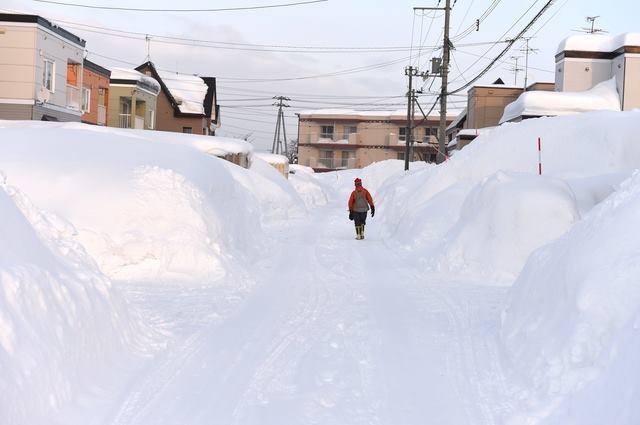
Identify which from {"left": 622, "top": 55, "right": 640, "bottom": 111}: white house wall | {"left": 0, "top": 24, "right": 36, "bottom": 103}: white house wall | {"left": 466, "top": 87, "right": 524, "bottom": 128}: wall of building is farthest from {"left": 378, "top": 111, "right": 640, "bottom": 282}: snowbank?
{"left": 466, "top": 87, "right": 524, "bottom": 128}: wall of building

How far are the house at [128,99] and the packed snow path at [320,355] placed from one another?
33672mm

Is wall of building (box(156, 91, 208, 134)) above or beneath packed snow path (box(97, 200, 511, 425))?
above

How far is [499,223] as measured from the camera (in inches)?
467

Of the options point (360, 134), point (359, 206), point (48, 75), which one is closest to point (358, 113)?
point (360, 134)

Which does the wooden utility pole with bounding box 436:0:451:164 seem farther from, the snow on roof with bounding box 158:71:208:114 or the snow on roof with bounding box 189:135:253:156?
the snow on roof with bounding box 158:71:208:114

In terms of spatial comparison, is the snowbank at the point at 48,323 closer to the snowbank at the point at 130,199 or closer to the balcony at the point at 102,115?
the snowbank at the point at 130,199

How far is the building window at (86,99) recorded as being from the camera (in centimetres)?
3577

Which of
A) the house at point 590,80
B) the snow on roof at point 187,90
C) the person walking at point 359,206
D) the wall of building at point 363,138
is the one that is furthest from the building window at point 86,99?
the wall of building at point 363,138

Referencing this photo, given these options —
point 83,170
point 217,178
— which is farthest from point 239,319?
point 217,178

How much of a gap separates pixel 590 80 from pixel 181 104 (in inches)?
1190

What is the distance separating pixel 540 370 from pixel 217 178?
31.9ft

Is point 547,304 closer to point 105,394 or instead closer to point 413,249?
point 105,394

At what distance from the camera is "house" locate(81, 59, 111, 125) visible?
35.9m

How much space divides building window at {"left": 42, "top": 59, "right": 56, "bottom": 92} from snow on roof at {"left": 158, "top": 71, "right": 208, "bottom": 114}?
73.6ft
